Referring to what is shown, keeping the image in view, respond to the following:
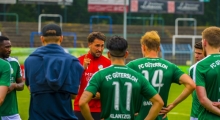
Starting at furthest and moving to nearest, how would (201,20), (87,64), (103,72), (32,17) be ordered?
1. (201,20)
2. (32,17)
3. (87,64)
4. (103,72)

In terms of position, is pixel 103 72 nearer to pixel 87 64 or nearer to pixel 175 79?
pixel 175 79

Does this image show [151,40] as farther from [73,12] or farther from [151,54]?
[73,12]

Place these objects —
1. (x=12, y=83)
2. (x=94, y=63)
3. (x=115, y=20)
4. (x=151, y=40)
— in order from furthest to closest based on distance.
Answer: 1. (x=115, y=20)
2. (x=94, y=63)
3. (x=12, y=83)
4. (x=151, y=40)

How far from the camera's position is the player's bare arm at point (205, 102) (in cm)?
648

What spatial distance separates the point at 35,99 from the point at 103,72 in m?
0.81

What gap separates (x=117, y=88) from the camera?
5926mm

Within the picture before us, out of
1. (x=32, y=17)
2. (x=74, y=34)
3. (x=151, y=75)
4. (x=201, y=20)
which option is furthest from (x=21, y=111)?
(x=201, y=20)

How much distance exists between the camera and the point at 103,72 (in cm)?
593

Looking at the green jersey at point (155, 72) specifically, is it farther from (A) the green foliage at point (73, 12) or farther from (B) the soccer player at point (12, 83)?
(A) the green foliage at point (73, 12)

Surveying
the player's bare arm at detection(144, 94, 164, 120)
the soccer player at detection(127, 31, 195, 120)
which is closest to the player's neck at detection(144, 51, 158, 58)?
the soccer player at detection(127, 31, 195, 120)

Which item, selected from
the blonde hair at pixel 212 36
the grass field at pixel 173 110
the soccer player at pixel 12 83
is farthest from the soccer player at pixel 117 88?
the grass field at pixel 173 110

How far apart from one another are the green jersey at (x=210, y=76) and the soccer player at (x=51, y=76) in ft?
4.42

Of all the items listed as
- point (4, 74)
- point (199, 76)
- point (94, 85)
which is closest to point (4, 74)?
point (4, 74)

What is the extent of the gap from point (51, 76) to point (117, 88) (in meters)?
0.69
